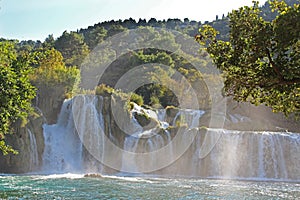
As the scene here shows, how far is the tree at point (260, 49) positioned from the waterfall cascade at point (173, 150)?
16246mm

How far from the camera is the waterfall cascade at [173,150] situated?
22.8 metres

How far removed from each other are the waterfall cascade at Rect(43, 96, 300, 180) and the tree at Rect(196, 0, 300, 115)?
16246 mm

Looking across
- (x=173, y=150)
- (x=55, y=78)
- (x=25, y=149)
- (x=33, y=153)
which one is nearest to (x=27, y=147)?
(x=25, y=149)

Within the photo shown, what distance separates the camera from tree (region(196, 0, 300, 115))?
5.86 metres

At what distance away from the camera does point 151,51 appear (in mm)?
46594

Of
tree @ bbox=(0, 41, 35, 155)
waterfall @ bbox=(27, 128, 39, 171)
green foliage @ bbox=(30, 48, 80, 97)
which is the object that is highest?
green foliage @ bbox=(30, 48, 80, 97)

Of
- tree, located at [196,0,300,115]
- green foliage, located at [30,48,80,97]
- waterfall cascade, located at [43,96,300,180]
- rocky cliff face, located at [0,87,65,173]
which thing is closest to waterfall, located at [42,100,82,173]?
waterfall cascade, located at [43,96,300,180]

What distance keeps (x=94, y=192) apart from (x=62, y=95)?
14.7m

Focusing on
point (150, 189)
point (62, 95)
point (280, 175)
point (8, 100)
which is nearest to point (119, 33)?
point (62, 95)

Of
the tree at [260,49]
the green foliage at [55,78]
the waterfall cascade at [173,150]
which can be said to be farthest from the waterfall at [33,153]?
the tree at [260,49]

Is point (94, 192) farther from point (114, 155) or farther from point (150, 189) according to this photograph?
point (114, 155)

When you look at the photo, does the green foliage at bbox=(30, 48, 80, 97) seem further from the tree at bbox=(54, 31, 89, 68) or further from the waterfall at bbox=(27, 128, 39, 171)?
the tree at bbox=(54, 31, 89, 68)

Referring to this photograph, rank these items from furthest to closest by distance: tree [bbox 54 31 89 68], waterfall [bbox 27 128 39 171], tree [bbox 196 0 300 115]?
1. tree [bbox 54 31 89 68]
2. waterfall [bbox 27 128 39 171]
3. tree [bbox 196 0 300 115]

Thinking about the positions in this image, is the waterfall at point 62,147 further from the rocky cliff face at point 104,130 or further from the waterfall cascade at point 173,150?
the rocky cliff face at point 104,130
